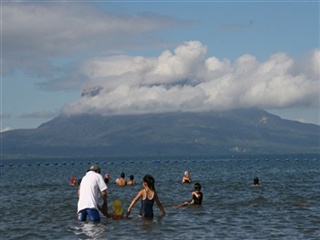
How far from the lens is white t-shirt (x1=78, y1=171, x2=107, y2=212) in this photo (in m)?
22.0

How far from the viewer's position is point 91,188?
72.0 ft

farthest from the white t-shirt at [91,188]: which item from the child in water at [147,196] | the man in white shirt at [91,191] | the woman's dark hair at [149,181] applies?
the woman's dark hair at [149,181]

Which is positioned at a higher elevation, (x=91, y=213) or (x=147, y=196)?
(x=147, y=196)

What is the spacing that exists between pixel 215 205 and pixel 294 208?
4252 millimetres

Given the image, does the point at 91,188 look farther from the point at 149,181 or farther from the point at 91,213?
the point at 149,181

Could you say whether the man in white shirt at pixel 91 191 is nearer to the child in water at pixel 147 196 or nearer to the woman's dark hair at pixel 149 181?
the child in water at pixel 147 196

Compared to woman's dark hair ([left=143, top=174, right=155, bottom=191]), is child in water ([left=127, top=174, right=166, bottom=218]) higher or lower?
lower

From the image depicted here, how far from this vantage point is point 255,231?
23.8 m

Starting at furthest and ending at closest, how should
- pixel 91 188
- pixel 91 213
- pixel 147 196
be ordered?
pixel 147 196 < pixel 91 213 < pixel 91 188

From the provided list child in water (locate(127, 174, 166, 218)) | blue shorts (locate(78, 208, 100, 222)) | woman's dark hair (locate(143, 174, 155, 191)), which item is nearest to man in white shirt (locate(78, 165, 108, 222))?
blue shorts (locate(78, 208, 100, 222))

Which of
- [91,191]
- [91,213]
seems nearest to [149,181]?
[91,213]

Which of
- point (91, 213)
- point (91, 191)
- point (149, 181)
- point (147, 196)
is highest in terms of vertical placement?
point (149, 181)

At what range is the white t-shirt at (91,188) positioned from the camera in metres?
22.0

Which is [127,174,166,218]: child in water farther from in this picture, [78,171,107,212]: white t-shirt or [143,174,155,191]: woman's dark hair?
[78,171,107,212]: white t-shirt
